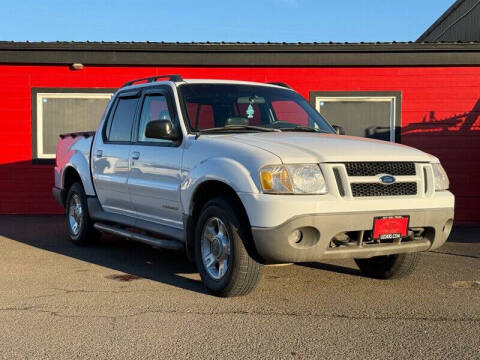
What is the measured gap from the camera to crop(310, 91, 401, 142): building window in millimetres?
11398

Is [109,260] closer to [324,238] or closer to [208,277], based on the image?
[208,277]

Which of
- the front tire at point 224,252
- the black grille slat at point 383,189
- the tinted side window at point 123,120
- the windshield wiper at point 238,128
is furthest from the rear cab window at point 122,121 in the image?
the black grille slat at point 383,189

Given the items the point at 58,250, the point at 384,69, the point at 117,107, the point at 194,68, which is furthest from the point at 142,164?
the point at 384,69

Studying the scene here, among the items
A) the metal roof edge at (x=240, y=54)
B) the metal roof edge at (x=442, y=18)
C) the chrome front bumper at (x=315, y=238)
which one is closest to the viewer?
the chrome front bumper at (x=315, y=238)

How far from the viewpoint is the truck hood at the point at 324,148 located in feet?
15.4

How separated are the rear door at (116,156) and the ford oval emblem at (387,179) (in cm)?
279

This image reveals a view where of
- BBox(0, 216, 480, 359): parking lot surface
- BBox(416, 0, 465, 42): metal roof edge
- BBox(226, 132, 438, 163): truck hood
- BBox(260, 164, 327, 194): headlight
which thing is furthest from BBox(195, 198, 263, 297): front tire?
BBox(416, 0, 465, 42): metal roof edge

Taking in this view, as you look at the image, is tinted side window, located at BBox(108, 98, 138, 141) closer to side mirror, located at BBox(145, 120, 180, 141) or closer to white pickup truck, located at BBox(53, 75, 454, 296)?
white pickup truck, located at BBox(53, 75, 454, 296)

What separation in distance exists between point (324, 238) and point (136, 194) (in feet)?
7.84

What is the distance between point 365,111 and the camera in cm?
1148

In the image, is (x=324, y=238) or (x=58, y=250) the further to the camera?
(x=58, y=250)

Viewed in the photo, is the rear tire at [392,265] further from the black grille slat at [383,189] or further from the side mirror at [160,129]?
the side mirror at [160,129]

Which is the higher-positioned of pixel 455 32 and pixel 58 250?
pixel 455 32

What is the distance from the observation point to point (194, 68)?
37.9 ft
